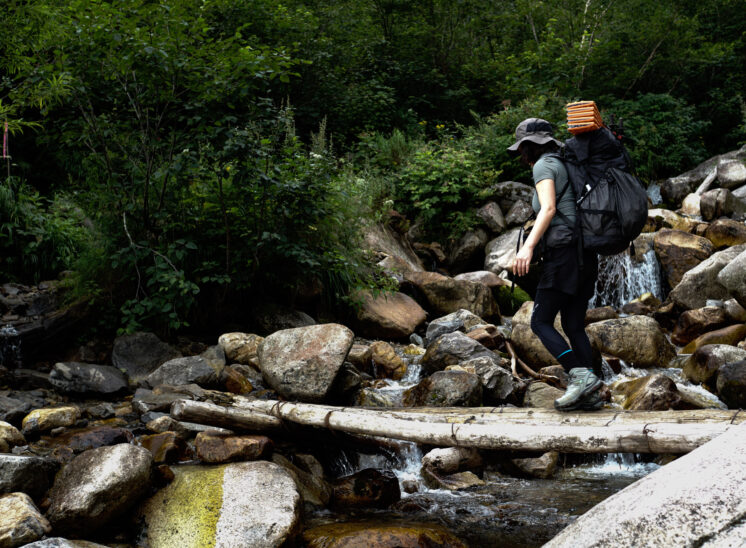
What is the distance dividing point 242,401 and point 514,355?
3.70 meters

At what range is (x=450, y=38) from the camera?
18.1 metres

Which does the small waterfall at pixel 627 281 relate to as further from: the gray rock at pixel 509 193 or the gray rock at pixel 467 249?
the gray rock at pixel 509 193

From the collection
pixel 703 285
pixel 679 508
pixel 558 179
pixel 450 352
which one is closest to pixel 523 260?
pixel 558 179

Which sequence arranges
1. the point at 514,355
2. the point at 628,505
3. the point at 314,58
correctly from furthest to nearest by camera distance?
the point at 314,58
the point at 514,355
the point at 628,505

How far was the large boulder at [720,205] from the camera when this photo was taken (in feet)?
37.6

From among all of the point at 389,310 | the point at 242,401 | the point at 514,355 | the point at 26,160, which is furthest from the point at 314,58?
the point at 242,401

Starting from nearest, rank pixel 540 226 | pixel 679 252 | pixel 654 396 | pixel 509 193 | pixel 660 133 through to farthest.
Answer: pixel 540 226 < pixel 654 396 < pixel 679 252 < pixel 509 193 < pixel 660 133

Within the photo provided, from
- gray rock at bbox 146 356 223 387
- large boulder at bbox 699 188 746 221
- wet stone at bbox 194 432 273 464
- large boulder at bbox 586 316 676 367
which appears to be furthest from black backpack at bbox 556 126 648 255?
large boulder at bbox 699 188 746 221

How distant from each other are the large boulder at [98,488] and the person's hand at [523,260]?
8.16 ft

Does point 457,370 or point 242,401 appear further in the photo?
point 457,370

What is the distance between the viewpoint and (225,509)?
333cm

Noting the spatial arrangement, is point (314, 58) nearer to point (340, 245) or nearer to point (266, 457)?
point (340, 245)

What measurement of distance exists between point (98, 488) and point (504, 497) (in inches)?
108

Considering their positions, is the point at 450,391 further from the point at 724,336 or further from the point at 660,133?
Result: the point at 660,133
